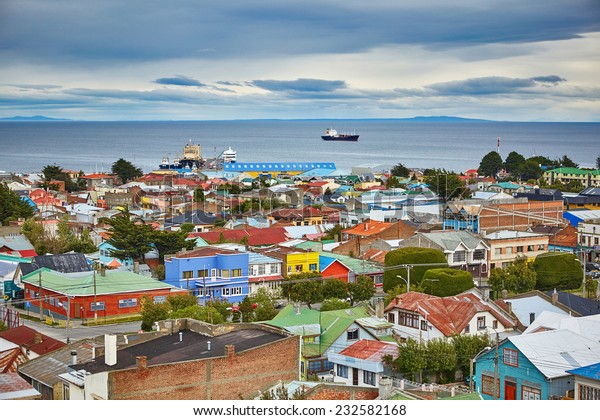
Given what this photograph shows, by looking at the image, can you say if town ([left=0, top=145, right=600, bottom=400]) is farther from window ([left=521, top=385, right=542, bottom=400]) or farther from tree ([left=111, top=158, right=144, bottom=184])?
tree ([left=111, top=158, right=144, bottom=184])

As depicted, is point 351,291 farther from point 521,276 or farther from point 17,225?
point 17,225

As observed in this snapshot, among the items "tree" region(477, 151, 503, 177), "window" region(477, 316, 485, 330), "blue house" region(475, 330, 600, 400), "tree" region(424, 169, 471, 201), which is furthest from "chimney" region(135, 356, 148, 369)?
"tree" region(477, 151, 503, 177)

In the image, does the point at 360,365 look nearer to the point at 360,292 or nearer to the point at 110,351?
the point at 110,351

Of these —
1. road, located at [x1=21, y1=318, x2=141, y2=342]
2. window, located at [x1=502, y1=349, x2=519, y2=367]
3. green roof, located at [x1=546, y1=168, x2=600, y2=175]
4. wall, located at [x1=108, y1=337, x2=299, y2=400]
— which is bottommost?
road, located at [x1=21, y1=318, x2=141, y2=342]

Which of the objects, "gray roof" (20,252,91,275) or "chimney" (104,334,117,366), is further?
"gray roof" (20,252,91,275)

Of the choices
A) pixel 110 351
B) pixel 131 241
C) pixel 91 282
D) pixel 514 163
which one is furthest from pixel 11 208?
pixel 514 163

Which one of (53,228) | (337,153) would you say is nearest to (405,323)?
(53,228)

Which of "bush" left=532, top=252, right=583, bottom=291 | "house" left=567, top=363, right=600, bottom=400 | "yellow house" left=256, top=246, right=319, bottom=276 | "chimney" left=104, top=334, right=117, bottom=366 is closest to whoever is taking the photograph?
"house" left=567, top=363, right=600, bottom=400
